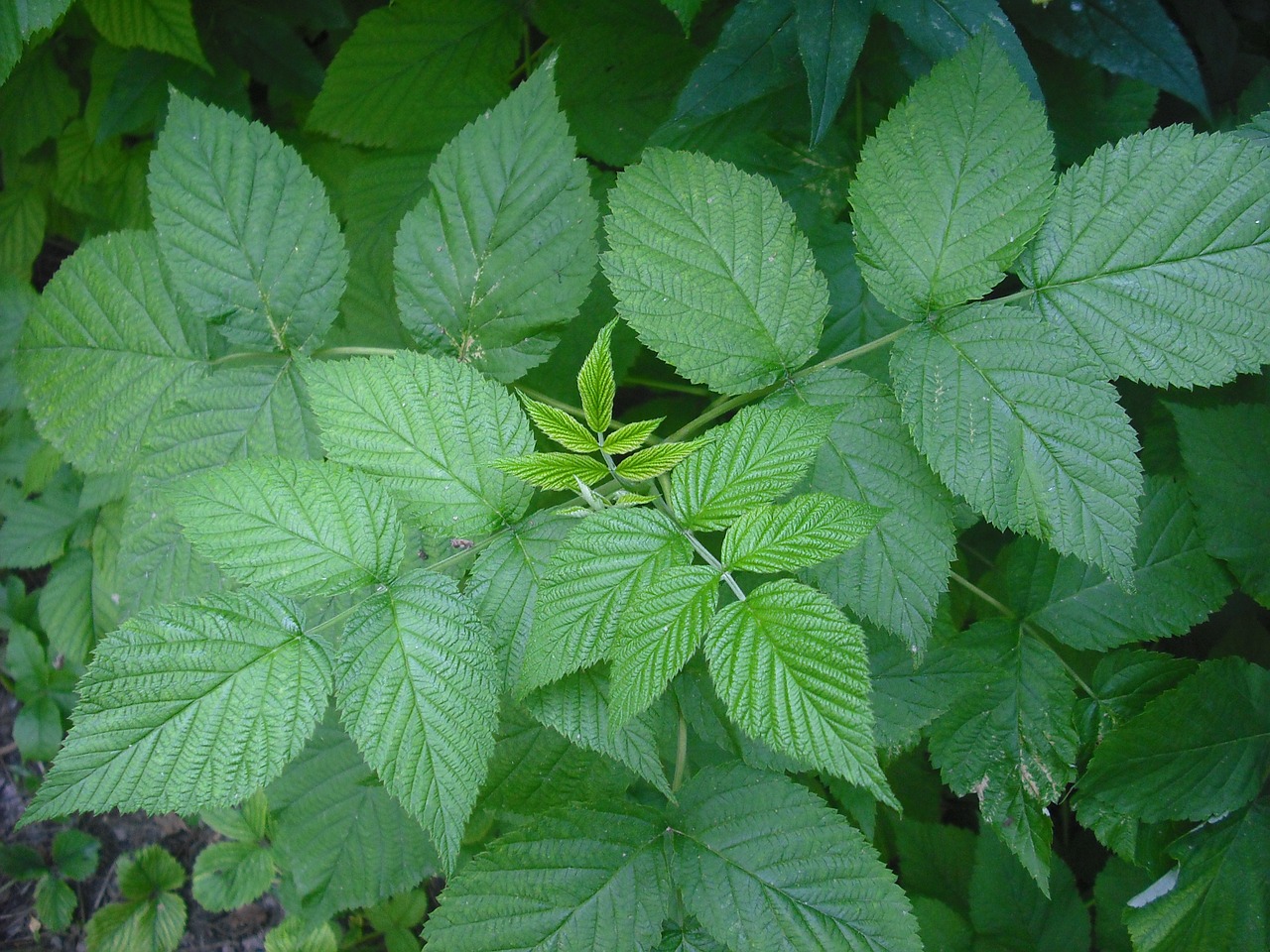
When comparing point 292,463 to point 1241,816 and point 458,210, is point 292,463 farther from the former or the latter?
point 1241,816

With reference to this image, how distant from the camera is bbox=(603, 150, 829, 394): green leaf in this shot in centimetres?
127

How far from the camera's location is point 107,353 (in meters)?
1.54

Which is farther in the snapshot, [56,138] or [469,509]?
[56,138]

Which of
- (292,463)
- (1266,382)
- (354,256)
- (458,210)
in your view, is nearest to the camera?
(292,463)

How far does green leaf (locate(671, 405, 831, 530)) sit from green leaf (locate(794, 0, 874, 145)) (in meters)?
0.57

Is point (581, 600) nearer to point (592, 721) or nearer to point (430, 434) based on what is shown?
point (592, 721)

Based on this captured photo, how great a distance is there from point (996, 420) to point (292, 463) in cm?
103

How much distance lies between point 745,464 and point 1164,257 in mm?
742

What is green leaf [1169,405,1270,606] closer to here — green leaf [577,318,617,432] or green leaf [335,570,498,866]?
green leaf [577,318,617,432]

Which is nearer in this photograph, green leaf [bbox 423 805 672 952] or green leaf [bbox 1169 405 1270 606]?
green leaf [bbox 423 805 672 952]

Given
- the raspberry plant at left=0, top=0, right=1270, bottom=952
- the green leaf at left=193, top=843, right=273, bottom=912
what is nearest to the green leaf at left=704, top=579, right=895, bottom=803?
the raspberry plant at left=0, top=0, right=1270, bottom=952

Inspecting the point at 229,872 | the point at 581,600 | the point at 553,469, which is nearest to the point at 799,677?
the point at 581,600

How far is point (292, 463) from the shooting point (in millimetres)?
1138

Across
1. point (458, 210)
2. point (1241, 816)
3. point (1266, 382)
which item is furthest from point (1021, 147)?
point (1241, 816)
